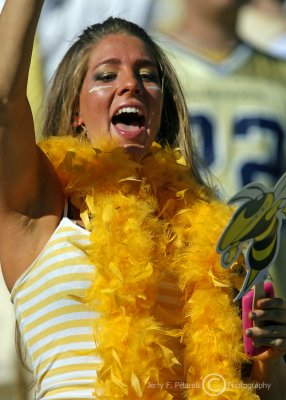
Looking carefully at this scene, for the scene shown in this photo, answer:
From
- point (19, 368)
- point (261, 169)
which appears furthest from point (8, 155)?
point (261, 169)

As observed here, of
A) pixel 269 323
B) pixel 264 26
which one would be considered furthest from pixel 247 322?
pixel 264 26

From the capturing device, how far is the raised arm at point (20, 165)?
1536mm

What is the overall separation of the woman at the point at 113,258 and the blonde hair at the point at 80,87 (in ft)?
0.23

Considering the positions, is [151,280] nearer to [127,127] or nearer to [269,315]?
[269,315]

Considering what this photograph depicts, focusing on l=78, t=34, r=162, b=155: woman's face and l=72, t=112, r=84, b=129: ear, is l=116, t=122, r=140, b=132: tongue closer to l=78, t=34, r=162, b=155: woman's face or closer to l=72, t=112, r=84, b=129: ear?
l=78, t=34, r=162, b=155: woman's face

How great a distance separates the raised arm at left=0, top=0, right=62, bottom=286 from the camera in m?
1.54

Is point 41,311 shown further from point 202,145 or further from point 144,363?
point 202,145

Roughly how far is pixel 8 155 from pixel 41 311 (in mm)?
284

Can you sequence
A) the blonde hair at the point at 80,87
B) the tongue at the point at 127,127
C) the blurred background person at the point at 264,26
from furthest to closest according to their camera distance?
the blurred background person at the point at 264,26
the blonde hair at the point at 80,87
the tongue at the point at 127,127

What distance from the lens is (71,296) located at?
1.63 m

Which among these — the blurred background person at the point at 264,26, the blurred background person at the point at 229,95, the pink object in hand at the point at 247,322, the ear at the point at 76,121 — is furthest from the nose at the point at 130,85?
the blurred background person at the point at 264,26

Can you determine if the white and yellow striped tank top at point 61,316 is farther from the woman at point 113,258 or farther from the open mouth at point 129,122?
the open mouth at point 129,122

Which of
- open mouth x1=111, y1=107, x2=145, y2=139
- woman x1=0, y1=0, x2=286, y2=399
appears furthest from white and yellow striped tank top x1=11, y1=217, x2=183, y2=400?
open mouth x1=111, y1=107, x2=145, y2=139

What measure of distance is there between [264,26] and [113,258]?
1.65 meters
